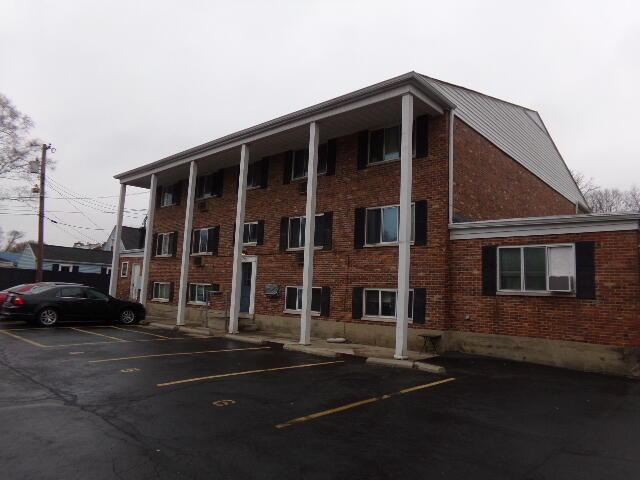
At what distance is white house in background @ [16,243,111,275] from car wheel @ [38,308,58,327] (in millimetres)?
34365

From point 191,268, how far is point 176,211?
12.7 ft

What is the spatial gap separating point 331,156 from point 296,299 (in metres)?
5.25

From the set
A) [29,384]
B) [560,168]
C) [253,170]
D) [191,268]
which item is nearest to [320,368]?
[29,384]

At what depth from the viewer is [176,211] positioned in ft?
77.7

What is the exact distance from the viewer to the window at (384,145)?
1456cm

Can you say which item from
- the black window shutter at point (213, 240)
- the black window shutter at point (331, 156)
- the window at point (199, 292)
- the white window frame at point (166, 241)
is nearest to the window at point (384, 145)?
the black window shutter at point (331, 156)

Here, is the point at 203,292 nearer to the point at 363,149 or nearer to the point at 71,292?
the point at 71,292

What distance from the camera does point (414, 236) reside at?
1346 centimetres

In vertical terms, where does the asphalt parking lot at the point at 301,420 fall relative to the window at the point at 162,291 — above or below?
below

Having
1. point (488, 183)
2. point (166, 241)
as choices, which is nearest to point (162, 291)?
point (166, 241)

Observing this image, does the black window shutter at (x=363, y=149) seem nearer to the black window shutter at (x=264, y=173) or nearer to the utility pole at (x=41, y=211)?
the black window shutter at (x=264, y=173)

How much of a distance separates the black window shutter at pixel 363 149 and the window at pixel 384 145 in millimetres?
133

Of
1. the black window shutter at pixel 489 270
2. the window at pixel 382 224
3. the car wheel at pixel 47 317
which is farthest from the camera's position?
the car wheel at pixel 47 317

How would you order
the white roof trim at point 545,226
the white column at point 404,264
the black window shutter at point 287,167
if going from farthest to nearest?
the black window shutter at point 287,167
the white column at point 404,264
the white roof trim at point 545,226
